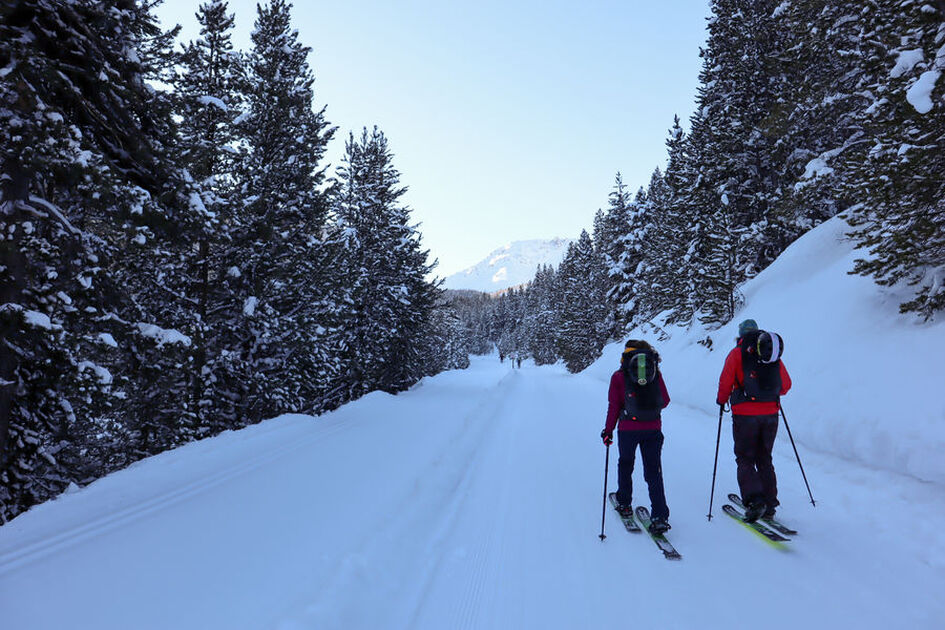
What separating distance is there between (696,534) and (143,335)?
30.3 ft

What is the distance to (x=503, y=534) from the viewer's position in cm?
472

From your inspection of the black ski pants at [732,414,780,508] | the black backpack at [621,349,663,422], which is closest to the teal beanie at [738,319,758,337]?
the black ski pants at [732,414,780,508]

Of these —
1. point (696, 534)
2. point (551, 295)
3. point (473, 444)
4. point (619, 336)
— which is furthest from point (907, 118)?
point (551, 295)

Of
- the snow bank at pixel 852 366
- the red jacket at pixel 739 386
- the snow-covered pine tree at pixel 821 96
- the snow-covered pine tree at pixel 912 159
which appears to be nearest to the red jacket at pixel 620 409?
the red jacket at pixel 739 386

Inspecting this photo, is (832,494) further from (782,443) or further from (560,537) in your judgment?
(560,537)

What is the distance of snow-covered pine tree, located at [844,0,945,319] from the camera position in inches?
243

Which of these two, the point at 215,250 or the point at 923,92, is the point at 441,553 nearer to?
the point at 923,92

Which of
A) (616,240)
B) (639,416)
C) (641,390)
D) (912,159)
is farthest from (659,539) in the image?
(616,240)

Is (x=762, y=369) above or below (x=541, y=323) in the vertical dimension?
below

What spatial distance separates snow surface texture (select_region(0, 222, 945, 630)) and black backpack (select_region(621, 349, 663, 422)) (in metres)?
1.41

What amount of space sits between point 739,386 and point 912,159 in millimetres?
4854

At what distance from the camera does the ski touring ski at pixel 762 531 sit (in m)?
4.31

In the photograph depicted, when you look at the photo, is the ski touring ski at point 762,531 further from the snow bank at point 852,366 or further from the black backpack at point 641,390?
the snow bank at point 852,366

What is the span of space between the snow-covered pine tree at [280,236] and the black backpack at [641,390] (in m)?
10.2
